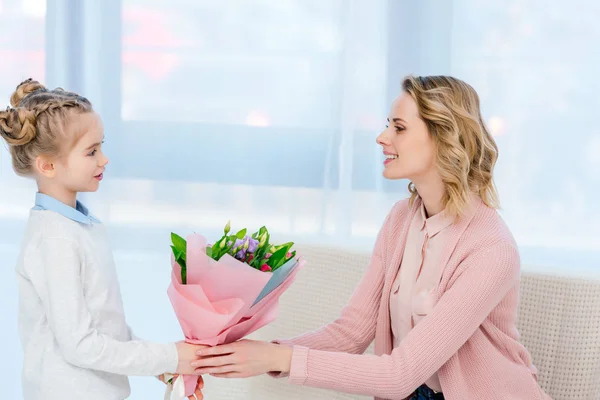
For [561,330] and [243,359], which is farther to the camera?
[561,330]

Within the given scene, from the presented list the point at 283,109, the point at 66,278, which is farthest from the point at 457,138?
the point at 283,109

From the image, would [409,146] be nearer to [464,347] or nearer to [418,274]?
[418,274]

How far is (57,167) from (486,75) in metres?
1.74

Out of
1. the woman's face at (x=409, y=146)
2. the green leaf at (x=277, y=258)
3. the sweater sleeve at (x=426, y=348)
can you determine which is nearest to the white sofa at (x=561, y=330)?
the sweater sleeve at (x=426, y=348)

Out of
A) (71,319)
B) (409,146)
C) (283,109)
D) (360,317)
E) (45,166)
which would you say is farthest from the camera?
(283,109)

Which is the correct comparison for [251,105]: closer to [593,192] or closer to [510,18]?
[510,18]

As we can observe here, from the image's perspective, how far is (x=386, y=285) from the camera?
74.0 inches

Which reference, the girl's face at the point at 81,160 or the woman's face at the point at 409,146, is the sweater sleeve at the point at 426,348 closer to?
the woman's face at the point at 409,146

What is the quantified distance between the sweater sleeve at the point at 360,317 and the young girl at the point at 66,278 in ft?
1.23

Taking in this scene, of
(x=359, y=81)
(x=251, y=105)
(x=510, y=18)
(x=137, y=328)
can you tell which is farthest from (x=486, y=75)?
(x=137, y=328)

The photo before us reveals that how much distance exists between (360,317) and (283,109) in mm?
1286

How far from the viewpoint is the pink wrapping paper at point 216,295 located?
→ 1576 millimetres

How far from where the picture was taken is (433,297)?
1.77m

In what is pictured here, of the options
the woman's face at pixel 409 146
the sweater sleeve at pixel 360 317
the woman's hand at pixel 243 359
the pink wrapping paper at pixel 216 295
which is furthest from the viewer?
the sweater sleeve at pixel 360 317
